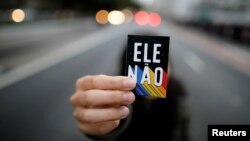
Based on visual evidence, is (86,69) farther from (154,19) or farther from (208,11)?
(208,11)

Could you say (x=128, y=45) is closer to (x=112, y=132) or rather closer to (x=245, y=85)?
(x=112, y=132)

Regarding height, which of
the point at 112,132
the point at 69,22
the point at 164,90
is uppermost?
the point at 69,22

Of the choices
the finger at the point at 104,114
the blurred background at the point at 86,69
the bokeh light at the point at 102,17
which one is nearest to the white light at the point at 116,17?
the blurred background at the point at 86,69

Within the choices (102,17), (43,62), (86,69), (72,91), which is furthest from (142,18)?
(43,62)

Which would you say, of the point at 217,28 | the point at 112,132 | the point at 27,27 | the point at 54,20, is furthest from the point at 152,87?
the point at 54,20

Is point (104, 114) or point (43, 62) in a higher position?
point (43, 62)

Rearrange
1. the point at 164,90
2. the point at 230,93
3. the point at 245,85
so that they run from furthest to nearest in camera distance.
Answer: the point at 245,85 → the point at 230,93 → the point at 164,90

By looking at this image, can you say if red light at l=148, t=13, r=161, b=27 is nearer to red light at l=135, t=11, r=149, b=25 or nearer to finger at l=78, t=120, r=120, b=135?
red light at l=135, t=11, r=149, b=25
